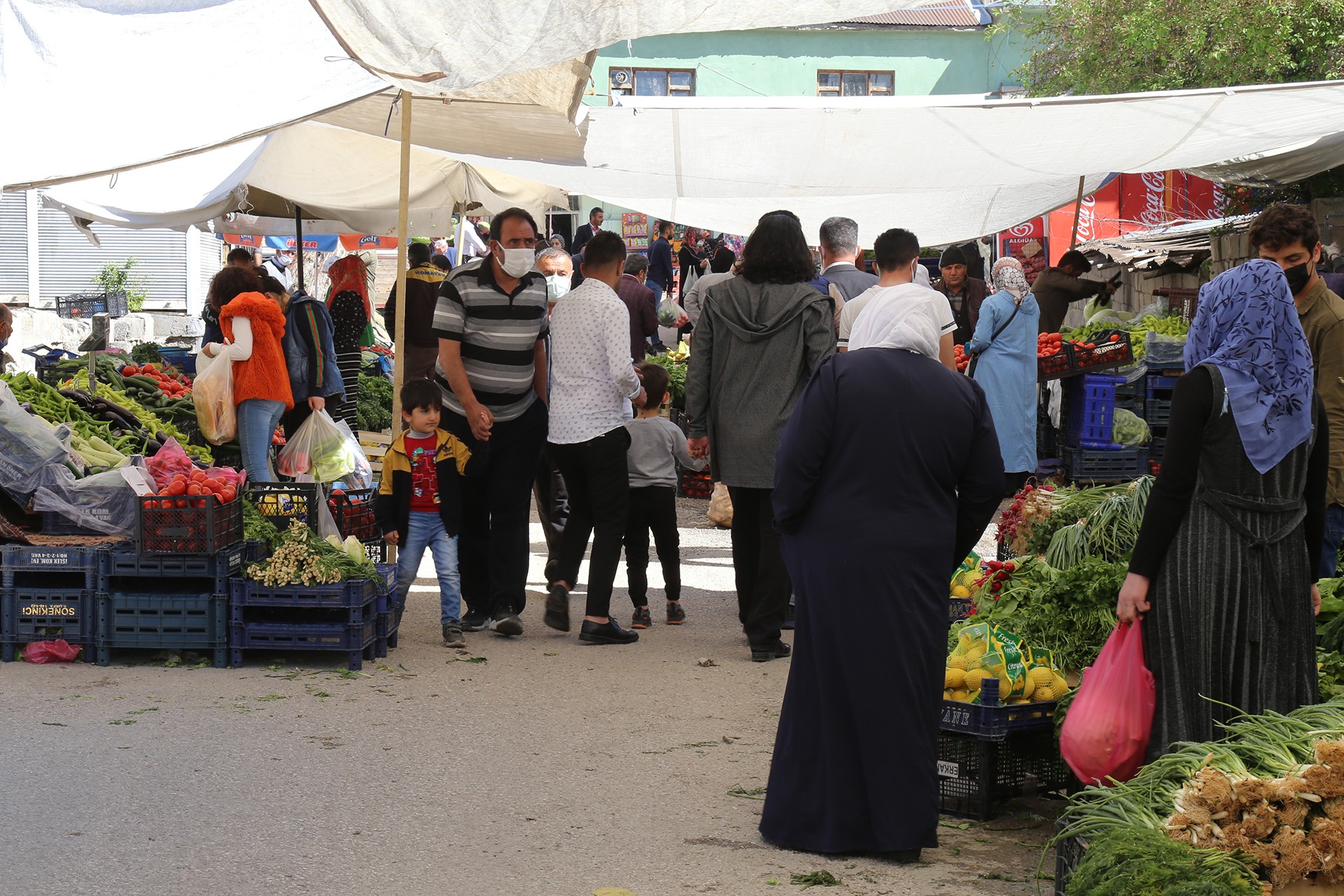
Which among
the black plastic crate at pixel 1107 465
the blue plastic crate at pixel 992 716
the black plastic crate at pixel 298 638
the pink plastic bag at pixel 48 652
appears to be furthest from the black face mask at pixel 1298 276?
the pink plastic bag at pixel 48 652

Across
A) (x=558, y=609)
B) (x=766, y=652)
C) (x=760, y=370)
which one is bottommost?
(x=766, y=652)

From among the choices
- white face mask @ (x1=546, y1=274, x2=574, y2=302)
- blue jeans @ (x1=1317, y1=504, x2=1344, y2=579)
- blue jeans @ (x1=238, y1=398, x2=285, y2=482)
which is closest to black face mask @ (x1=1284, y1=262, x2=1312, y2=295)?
blue jeans @ (x1=1317, y1=504, x2=1344, y2=579)

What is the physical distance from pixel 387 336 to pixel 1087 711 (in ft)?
63.0

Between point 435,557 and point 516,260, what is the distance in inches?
64.3

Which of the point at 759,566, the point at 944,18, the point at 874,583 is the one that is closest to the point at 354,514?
the point at 759,566

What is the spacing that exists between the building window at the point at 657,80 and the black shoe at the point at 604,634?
93.1 ft

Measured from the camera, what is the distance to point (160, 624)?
6941 millimetres

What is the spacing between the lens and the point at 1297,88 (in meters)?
8.96

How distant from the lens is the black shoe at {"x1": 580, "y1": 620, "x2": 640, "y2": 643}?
7.62 m

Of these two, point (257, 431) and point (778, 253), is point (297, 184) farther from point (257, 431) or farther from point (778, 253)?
point (778, 253)

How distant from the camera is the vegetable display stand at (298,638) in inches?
271

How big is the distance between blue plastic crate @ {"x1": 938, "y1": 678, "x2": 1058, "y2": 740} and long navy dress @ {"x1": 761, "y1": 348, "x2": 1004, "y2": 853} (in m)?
0.45

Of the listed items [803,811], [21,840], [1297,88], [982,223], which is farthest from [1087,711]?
[982,223]

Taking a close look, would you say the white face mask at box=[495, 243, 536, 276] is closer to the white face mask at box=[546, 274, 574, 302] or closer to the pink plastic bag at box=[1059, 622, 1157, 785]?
the pink plastic bag at box=[1059, 622, 1157, 785]
